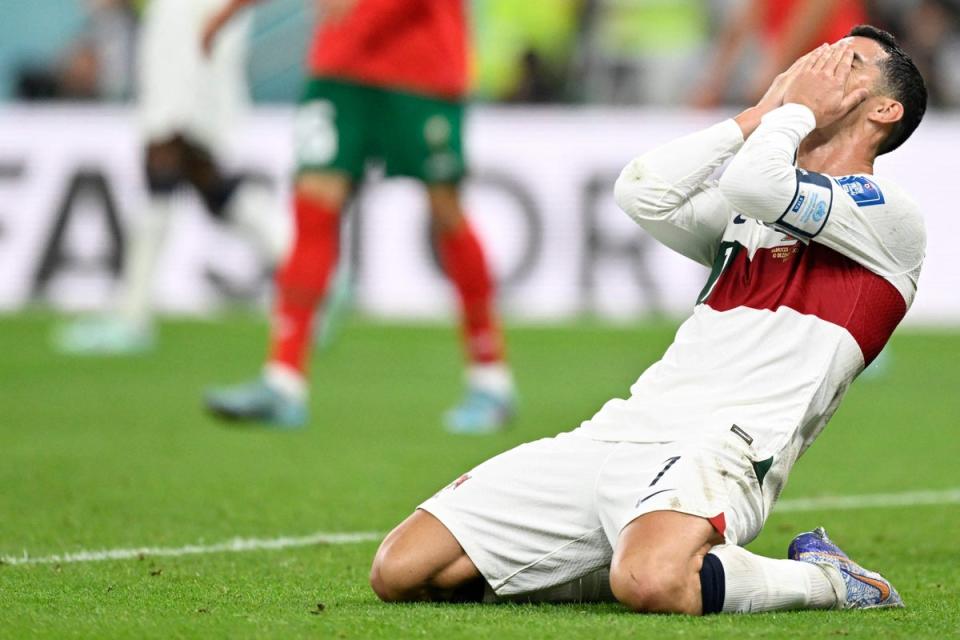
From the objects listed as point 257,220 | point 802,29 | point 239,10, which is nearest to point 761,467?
point 239,10

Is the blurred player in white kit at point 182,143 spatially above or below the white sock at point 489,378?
above

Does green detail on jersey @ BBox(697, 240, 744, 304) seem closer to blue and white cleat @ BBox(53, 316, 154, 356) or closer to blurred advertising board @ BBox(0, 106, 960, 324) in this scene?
blue and white cleat @ BBox(53, 316, 154, 356)

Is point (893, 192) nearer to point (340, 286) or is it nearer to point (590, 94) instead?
point (340, 286)

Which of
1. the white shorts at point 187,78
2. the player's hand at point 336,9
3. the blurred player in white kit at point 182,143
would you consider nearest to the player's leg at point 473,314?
the player's hand at point 336,9

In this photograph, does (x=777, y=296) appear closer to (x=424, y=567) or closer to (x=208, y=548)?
(x=424, y=567)

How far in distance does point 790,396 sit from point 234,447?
3473 millimetres

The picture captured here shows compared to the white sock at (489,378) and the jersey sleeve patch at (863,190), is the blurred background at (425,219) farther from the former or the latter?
the jersey sleeve patch at (863,190)

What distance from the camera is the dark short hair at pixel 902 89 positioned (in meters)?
4.04

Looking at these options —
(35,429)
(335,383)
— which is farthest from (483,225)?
(35,429)

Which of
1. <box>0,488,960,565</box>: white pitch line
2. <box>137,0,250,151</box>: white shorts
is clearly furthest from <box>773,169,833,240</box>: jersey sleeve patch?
<box>137,0,250,151</box>: white shorts

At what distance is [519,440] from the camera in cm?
699

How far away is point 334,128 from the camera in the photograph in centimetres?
733

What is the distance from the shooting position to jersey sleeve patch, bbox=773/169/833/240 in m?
3.78

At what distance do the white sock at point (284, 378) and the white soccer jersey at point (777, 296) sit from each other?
3.34m
